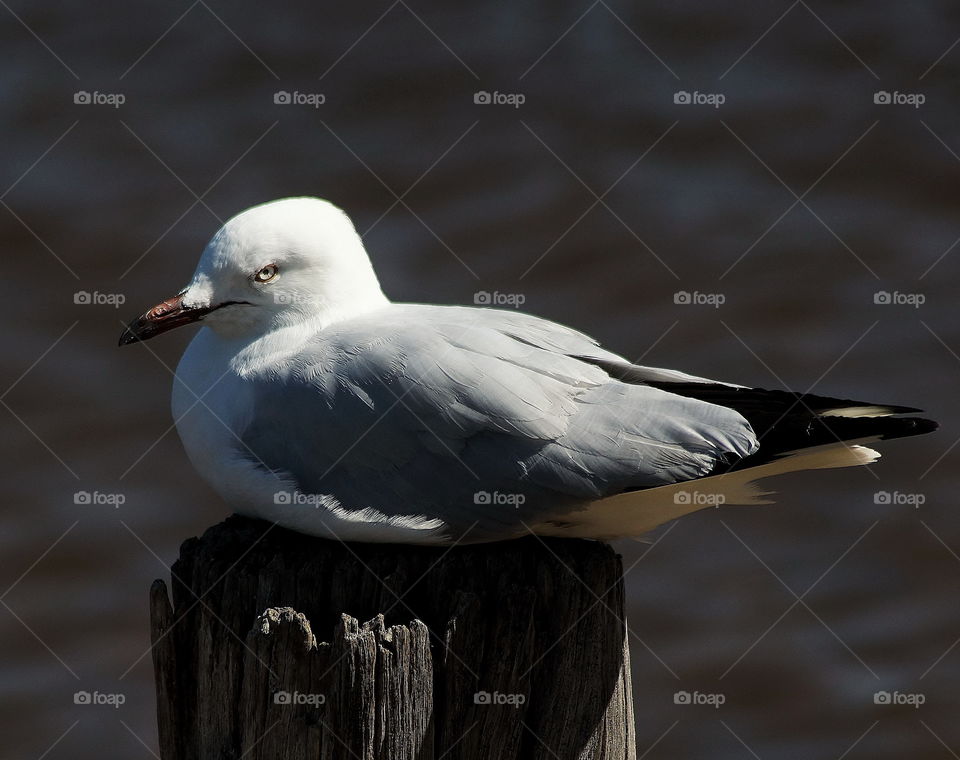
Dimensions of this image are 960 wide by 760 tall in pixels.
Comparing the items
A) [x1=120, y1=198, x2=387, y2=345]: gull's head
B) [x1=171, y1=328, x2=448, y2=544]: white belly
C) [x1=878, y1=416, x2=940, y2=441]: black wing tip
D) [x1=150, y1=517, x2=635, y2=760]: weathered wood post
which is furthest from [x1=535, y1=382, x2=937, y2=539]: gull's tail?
[x1=120, y1=198, x2=387, y2=345]: gull's head

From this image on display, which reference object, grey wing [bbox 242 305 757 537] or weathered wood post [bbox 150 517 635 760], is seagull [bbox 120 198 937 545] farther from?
weathered wood post [bbox 150 517 635 760]

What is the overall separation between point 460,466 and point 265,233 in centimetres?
88

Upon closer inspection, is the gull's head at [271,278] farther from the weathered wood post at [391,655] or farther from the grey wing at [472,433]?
the weathered wood post at [391,655]

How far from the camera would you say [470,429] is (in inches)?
150

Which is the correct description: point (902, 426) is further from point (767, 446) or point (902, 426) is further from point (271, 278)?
point (271, 278)

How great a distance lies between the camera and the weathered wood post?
3254mm

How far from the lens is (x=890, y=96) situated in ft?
32.5

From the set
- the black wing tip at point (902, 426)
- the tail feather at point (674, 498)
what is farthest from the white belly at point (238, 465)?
the black wing tip at point (902, 426)

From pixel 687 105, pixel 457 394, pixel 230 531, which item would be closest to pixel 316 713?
pixel 230 531

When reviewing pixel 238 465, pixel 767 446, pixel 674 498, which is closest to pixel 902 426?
pixel 767 446

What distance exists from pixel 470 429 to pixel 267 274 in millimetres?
773

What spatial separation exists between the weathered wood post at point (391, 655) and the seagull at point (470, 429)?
0.55 ft

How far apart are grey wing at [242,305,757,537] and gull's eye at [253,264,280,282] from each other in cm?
33

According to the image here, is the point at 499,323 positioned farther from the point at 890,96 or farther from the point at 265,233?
the point at 890,96
